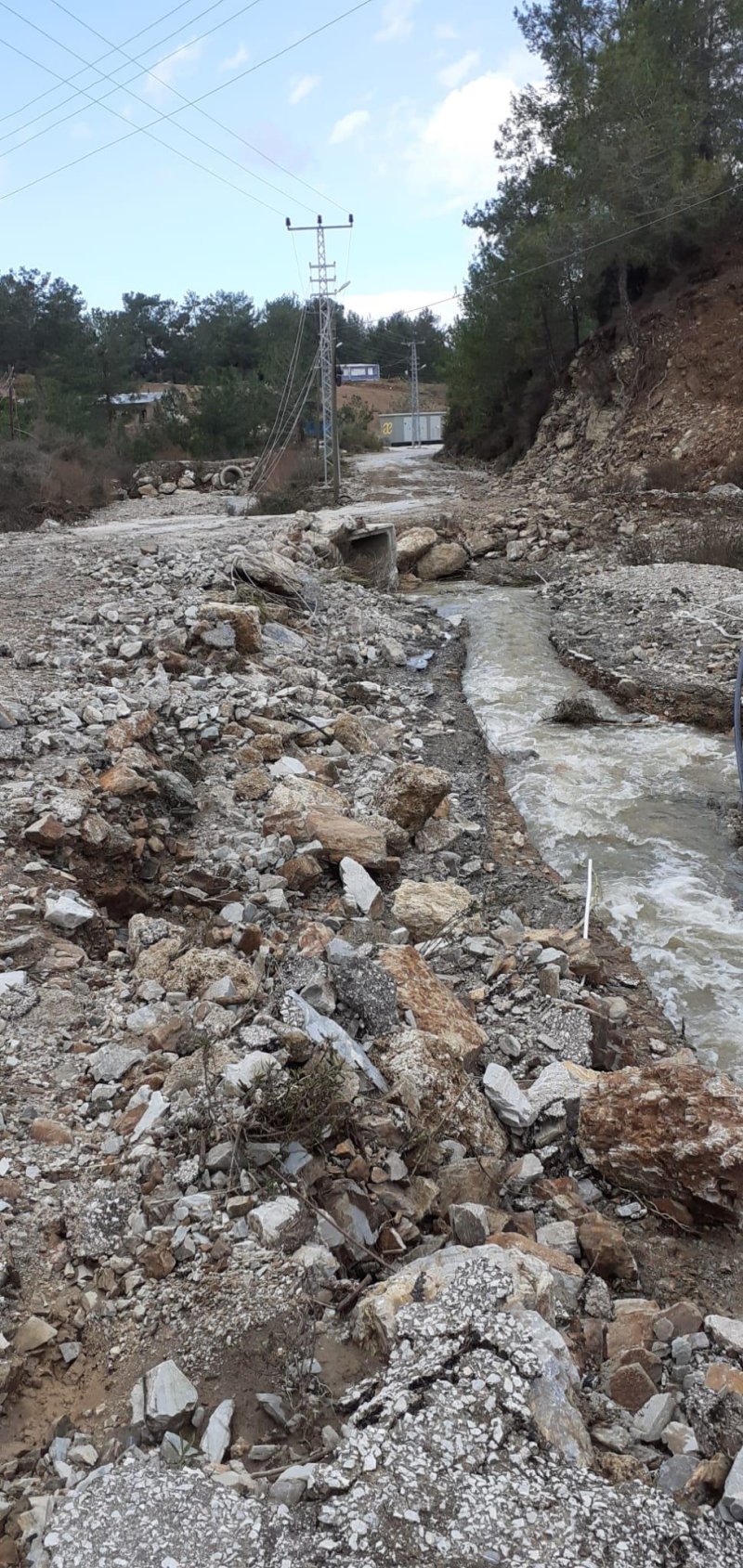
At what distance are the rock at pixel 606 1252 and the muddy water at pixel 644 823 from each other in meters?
1.68

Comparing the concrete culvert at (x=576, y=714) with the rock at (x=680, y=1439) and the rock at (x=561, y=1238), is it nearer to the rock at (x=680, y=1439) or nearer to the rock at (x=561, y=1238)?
the rock at (x=561, y=1238)

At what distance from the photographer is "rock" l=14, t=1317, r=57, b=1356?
2.39 metres

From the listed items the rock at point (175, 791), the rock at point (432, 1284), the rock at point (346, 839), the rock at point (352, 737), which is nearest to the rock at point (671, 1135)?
the rock at point (432, 1284)

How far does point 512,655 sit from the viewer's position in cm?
1139

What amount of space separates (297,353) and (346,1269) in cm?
2926

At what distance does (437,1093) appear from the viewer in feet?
11.1

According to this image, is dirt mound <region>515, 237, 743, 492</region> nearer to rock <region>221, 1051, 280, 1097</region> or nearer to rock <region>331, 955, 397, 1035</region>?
rock <region>331, 955, 397, 1035</region>

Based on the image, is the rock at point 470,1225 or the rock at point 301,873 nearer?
the rock at point 470,1225

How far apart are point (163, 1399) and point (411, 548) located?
14.7 m

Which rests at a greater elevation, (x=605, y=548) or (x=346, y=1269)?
(x=605, y=548)

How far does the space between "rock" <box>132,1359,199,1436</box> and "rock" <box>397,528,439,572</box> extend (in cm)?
1426

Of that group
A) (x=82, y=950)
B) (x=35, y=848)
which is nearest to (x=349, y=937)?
(x=82, y=950)

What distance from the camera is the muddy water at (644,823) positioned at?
Answer: 201 inches

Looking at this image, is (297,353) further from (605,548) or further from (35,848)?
(35,848)
